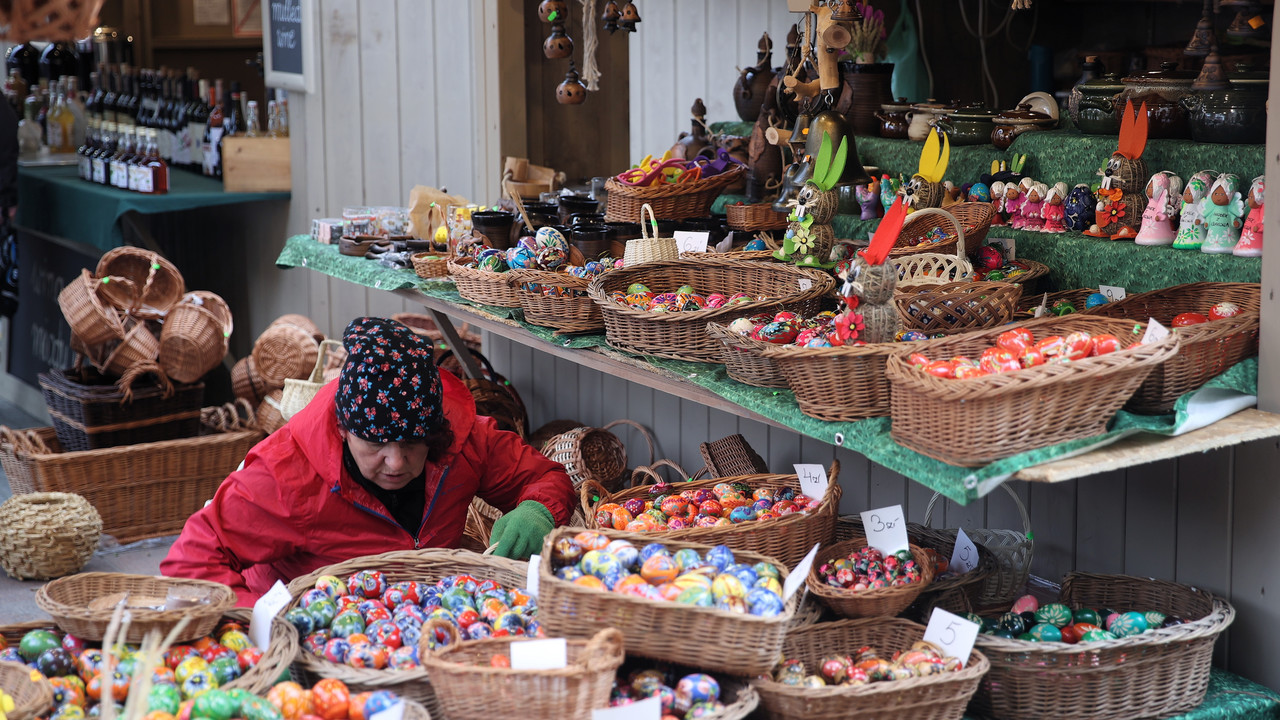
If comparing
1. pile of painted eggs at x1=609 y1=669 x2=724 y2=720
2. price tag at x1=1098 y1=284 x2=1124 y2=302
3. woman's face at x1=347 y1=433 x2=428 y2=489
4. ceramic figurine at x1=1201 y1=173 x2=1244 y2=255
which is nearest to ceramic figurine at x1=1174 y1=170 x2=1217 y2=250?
ceramic figurine at x1=1201 y1=173 x2=1244 y2=255

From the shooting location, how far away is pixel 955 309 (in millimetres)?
2141

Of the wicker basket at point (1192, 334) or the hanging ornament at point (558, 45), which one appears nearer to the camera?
the wicker basket at point (1192, 334)

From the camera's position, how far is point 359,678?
6.08 feet

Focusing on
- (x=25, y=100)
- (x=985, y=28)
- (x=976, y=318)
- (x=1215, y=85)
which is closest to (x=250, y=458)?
(x=976, y=318)

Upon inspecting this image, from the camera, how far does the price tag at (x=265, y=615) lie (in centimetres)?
200

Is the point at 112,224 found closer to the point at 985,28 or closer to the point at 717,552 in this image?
the point at 985,28

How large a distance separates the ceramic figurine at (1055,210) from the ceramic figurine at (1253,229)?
451mm

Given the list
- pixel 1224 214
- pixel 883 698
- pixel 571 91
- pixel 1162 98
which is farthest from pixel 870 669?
pixel 571 91

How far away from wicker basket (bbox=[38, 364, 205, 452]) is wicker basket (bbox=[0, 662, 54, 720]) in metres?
2.76

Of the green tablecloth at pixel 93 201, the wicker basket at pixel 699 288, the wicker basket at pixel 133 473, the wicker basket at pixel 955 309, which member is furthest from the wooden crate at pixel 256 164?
the wicker basket at pixel 955 309

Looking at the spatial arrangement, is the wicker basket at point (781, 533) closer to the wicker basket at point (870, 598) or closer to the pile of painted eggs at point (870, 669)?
the wicker basket at point (870, 598)

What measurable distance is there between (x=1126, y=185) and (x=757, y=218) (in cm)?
93

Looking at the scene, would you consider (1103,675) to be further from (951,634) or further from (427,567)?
(427,567)

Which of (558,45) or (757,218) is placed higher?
(558,45)
